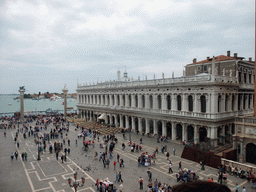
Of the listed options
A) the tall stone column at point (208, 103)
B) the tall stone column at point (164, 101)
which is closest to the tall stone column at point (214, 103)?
the tall stone column at point (208, 103)

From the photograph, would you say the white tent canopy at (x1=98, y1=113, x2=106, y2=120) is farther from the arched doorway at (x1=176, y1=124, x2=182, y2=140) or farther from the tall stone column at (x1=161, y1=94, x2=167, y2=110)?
the arched doorway at (x1=176, y1=124, x2=182, y2=140)

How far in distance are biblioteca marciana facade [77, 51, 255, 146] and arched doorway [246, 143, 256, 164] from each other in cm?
472

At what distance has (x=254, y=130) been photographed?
23.7 meters

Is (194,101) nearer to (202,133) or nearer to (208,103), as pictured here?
(208,103)

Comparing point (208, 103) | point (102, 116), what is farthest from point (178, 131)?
point (102, 116)

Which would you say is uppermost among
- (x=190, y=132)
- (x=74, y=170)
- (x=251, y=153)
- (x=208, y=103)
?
(x=208, y=103)

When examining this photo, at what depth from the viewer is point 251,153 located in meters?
24.1

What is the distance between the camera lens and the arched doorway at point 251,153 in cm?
2385

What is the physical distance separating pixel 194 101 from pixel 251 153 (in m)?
11.5

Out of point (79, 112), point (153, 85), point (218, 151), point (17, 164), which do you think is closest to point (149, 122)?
point (153, 85)

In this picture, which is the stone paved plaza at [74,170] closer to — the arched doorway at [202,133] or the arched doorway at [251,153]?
the arched doorway at [251,153]

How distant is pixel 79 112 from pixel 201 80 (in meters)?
51.5

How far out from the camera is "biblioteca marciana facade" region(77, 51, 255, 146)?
31125 millimetres

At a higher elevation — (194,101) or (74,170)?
(194,101)
